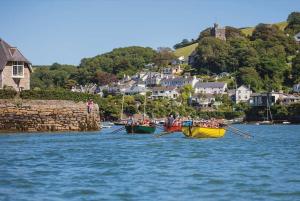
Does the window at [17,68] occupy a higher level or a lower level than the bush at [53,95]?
higher

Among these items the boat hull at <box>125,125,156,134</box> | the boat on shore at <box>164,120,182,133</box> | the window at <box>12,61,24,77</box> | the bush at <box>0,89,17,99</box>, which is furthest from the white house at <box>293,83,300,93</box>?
the bush at <box>0,89,17,99</box>

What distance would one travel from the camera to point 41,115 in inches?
2482

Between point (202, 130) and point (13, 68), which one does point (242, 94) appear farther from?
point (202, 130)

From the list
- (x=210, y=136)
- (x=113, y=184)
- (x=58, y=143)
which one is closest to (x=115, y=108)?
(x=210, y=136)

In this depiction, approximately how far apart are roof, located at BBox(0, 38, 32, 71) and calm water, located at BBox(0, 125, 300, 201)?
2383cm

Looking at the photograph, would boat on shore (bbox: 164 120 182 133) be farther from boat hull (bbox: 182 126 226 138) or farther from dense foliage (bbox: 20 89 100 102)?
boat hull (bbox: 182 126 226 138)

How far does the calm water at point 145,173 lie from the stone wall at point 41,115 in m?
13.5

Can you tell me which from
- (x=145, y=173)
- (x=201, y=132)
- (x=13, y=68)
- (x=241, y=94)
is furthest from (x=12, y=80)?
(x=241, y=94)

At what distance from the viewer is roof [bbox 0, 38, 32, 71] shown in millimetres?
70562

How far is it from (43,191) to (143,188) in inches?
151

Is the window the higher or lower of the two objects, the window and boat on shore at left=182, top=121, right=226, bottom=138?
the higher

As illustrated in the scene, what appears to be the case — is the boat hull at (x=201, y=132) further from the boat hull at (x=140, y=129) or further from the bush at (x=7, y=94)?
the bush at (x=7, y=94)

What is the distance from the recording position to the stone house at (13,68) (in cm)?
7062

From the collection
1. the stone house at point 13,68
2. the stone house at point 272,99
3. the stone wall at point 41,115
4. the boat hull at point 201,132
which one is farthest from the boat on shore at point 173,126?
the stone house at point 272,99
